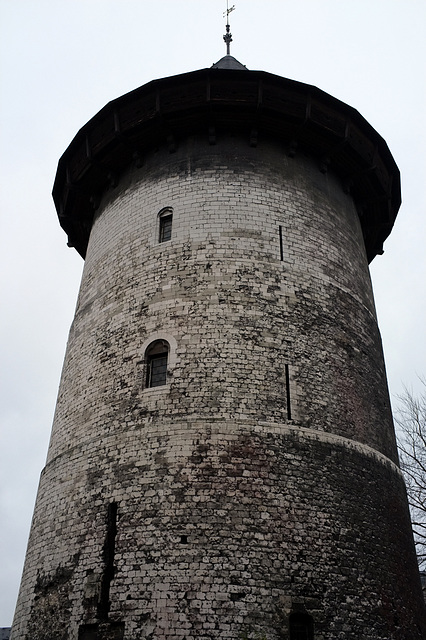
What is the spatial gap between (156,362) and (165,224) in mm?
3615

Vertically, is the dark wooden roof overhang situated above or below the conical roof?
below

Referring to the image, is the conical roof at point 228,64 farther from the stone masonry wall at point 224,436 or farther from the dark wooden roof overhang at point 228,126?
the stone masonry wall at point 224,436

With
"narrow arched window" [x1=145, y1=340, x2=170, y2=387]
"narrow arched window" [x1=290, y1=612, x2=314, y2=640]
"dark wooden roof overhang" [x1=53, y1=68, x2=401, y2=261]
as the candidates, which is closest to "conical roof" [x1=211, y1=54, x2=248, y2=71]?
"dark wooden roof overhang" [x1=53, y1=68, x2=401, y2=261]

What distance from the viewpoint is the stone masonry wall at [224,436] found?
1020 cm

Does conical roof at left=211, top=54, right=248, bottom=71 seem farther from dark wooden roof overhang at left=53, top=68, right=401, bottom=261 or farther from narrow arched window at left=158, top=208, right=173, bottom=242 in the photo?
narrow arched window at left=158, top=208, right=173, bottom=242

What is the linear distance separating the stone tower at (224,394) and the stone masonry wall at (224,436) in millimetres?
35

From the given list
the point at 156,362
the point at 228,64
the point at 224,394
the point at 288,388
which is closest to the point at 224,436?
the point at 224,394

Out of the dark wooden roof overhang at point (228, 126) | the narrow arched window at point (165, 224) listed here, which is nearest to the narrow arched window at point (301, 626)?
the narrow arched window at point (165, 224)

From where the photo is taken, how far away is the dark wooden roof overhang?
1494 cm

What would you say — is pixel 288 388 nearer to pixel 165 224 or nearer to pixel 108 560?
pixel 108 560

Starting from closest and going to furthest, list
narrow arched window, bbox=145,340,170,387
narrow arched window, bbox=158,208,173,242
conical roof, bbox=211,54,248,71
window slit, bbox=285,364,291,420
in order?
window slit, bbox=285,364,291,420 < narrow arched window, bbox=145,340,170,387 < narrow arched window, bbox=158,208,173,242 < conical roof, bbox=211,54,248,71

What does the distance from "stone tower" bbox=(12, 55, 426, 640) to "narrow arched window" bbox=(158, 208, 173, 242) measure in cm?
5

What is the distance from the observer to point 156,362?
41.2 feet

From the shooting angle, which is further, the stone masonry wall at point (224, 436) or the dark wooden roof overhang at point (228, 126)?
the dark wooden roof overhang at point (228, 126)
